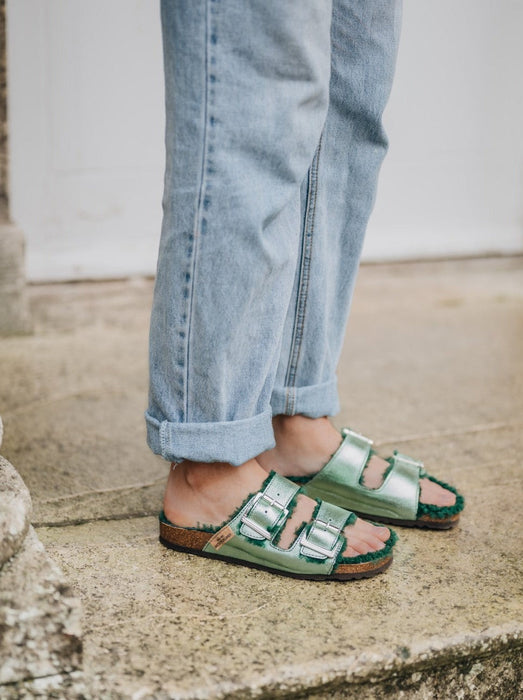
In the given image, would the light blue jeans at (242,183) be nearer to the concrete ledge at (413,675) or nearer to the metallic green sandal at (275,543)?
the metallic green sandal at (275,543)

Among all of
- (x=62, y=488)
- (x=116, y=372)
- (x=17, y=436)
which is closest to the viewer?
(x=62, y=488)

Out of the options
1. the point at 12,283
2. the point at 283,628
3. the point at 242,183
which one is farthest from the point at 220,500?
the point at 12,283

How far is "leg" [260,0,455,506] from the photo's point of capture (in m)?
1.03

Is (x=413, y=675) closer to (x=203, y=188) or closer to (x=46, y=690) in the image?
(x=46, y=690)

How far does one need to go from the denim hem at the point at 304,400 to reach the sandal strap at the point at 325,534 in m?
0.15

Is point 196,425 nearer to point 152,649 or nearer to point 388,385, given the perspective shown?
point 152,649

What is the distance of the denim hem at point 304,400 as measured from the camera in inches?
43.3

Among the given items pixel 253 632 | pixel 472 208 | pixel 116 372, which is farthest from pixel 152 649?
pixel 472 208

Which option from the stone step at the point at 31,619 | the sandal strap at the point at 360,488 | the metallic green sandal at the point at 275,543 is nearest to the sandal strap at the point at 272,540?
the metallic green sandal at the point at 275,543

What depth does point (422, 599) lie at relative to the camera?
0.94 metres

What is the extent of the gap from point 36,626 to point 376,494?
0.51 m

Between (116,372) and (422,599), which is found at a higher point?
(422,599)

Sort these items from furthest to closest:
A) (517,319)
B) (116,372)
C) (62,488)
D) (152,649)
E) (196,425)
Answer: (517,319), (116,372), (62,488), (196,425), (152,649)

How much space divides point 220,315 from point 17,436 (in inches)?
25.4
